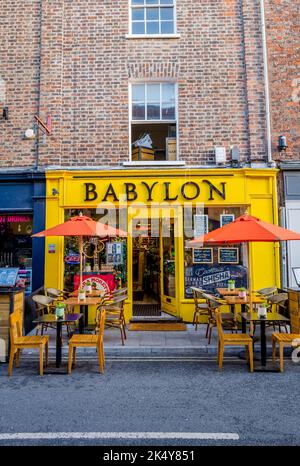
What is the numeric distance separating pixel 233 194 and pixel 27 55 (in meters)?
6.94

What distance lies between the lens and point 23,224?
9586 millimetres

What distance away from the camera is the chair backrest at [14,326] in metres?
5.80

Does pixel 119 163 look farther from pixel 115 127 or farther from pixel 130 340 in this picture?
pixel 130 340

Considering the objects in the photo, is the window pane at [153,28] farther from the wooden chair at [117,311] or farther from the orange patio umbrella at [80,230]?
the wooden chair at [117,311]

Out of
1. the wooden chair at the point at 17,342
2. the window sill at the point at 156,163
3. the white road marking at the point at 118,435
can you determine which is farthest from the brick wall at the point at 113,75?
the white road marking at the point at 118,435

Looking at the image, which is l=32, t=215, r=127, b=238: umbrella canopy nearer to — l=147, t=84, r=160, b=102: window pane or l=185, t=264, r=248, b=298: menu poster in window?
l=185, t=264, r=248, b=298: menu poster in window

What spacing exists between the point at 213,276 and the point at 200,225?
4.62 feet

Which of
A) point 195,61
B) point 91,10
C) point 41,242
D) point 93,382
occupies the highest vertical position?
point 91,10

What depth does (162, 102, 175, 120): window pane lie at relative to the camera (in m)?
9.91

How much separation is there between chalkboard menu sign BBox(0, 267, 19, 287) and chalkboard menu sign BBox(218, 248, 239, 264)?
5.23 metres

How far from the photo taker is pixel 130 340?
7473 millimetres

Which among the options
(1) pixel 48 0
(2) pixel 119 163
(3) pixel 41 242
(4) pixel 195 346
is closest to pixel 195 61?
(2) pixel 119 163

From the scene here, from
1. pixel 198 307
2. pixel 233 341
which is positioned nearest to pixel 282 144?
pixel 198 307

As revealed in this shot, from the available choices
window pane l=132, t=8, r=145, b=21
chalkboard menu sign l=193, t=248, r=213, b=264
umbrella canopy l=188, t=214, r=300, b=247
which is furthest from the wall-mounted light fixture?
window pane l=132, t=8, r=145, b=21
